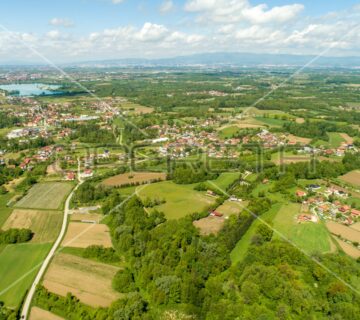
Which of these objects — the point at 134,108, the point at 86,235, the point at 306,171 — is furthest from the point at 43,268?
the point at 134,108

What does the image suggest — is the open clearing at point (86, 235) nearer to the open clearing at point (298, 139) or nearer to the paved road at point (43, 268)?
the paved road at point (43, 268)

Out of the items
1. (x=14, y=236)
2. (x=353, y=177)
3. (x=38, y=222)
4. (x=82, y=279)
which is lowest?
(x=353, y=177)

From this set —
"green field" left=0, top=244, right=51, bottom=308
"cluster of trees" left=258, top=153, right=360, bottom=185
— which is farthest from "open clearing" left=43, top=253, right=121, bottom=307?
"cluster of trees" left=258, top=153, right=360, bottom=185

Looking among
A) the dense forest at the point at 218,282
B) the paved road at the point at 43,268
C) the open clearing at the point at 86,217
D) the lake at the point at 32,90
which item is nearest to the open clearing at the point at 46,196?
the paved road at the point at 43,268

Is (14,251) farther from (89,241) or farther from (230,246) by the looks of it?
(230,246)

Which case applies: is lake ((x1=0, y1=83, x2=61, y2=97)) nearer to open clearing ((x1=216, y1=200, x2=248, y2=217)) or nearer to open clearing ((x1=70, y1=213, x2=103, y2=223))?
open clearing ((x1=70, y1=213, x2=103, y2=223))

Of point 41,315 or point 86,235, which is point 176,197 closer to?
point 86,235

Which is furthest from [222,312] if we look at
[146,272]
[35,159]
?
[35,159]
